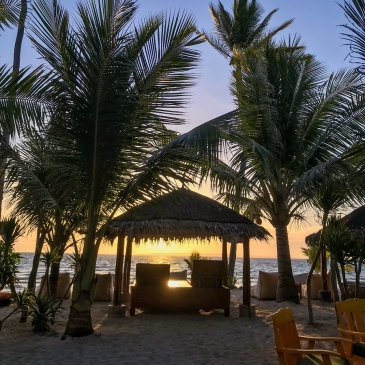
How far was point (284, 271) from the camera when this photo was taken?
10.1m

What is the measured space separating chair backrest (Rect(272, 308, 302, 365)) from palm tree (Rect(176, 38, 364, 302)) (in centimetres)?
567

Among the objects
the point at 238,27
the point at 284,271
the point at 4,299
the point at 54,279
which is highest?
the point at 238,27

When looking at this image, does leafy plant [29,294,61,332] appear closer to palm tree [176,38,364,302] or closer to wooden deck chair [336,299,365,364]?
wooden deck chair [336,299,365,364]

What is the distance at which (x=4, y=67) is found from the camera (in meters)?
5.20

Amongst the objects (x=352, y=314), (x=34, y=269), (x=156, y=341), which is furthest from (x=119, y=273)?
(x=352, y=314)

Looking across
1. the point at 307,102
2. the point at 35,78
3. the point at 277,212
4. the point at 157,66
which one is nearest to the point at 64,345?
the point at 35,78

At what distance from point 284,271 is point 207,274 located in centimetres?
242

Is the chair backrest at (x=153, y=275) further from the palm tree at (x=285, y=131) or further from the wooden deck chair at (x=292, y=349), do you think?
the wooden deck chair at (x=292, y=349)

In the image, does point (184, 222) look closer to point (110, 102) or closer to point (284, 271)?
point (284, 271)

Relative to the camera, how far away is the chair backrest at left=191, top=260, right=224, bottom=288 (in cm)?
868

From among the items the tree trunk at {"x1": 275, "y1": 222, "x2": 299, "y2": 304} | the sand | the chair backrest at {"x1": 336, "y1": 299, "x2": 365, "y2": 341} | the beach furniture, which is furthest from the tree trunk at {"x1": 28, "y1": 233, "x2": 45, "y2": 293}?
the tree trunk at {"x1": 275, "y1": 222, "x2": 299, "y2": 304}

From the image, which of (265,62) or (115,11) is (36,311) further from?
(265,62)

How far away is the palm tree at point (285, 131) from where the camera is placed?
920 cm

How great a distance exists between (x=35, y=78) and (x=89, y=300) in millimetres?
3175
